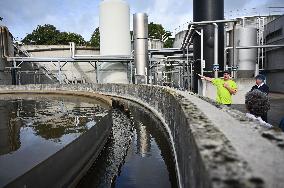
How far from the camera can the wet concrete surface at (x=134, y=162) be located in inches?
226

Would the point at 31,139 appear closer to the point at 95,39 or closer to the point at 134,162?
the point at 134,162

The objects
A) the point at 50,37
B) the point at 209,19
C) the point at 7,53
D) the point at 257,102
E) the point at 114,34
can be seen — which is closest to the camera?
the point at 257,102

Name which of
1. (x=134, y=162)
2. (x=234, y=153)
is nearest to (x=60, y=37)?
(x=134, y=162)

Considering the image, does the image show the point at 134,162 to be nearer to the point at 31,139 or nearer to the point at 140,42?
the point at 31,139

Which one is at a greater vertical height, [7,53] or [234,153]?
[7,53]

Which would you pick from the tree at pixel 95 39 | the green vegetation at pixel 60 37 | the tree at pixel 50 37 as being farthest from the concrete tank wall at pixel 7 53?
the tree at pixel 95 39

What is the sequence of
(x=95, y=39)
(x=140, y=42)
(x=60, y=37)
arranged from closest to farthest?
(x=140, y=42)
(x=60, y=37)
(x=95, y=39)

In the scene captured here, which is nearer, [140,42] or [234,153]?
[234,153]

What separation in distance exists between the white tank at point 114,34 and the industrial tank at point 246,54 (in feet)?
39.5

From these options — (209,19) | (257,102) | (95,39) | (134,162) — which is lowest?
(134,162)

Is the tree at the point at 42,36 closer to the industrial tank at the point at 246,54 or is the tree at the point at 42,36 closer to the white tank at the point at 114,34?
the white tank at the point at 114,34

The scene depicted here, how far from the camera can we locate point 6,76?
3138 cm

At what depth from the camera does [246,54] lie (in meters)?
20.0

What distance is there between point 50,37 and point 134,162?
61324mm
